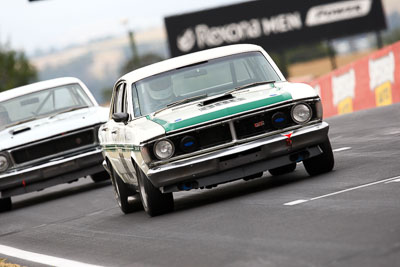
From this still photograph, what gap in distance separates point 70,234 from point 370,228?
4.51 m

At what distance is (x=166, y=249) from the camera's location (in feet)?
28.0

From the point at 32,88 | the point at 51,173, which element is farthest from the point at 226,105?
the point at 32,88

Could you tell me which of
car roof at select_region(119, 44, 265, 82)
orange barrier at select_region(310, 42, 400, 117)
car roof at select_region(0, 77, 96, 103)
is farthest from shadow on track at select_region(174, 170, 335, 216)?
orange barrier at select_region(310, 42, 400, 117)

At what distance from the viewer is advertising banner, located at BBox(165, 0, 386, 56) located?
5603 centimetres

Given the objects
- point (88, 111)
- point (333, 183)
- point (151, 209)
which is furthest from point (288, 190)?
point (88, 111)

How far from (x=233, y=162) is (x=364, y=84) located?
53.0ft

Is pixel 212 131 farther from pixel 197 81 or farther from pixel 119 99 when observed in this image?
pixel 119 99

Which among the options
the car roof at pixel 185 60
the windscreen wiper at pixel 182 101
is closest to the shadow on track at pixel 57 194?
the car roof at pixel 185 60

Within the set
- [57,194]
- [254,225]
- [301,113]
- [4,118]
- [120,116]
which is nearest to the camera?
[254,225]

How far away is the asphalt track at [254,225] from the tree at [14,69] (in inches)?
3168

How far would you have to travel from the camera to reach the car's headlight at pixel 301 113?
425 inches

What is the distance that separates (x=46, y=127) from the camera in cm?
1622

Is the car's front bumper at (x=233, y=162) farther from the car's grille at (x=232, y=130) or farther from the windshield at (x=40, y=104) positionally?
the windshield at (x=40, y=104)

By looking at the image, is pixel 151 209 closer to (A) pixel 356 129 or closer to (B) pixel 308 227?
(B) pixel 308 227
